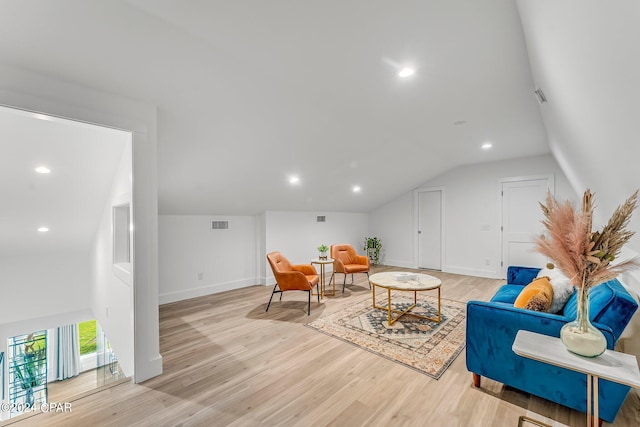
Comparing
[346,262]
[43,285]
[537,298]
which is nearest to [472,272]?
[346,262]

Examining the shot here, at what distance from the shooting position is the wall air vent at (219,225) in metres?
4.80

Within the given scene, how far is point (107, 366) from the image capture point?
3504 millimetres

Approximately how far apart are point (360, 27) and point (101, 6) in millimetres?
1526

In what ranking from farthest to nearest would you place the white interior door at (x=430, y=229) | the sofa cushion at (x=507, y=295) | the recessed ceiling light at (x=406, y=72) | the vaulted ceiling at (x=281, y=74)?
1. the white interior door at (x=430, y=229)
2. the sofa cushion at (x=507, y=295)
3. the recessed ceiling light at (x=406, y=72)
4. the vaulted ceiling at (x=281, y=74)

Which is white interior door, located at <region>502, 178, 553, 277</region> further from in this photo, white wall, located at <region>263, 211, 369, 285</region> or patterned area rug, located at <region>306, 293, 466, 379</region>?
white wall, located at <region>263, 211, 369, 285</region>

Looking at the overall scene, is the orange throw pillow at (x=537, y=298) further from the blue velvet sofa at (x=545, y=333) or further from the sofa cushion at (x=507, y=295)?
the sofa cushion at (x=507, y=295)

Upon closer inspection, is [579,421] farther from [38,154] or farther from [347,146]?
[38,154]

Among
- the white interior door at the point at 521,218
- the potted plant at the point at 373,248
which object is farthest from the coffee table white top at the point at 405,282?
the potted plant at the point at 373,248

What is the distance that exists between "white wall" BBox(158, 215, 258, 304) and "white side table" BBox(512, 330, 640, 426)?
4.48 metres

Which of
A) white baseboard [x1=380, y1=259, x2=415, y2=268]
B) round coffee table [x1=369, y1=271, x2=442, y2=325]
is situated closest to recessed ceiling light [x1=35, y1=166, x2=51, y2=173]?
round coffee table [x1=369, y1=271, x2=442, y2=325]

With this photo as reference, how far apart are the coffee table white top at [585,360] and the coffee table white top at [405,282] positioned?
1.61 meters

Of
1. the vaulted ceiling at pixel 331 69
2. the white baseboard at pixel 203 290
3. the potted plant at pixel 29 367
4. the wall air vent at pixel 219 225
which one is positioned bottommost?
the potted plant at pixel 29 367

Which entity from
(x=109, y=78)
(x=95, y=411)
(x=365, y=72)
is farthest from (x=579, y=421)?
(x=109, y=78)

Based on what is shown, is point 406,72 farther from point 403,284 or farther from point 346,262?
point 346,262
